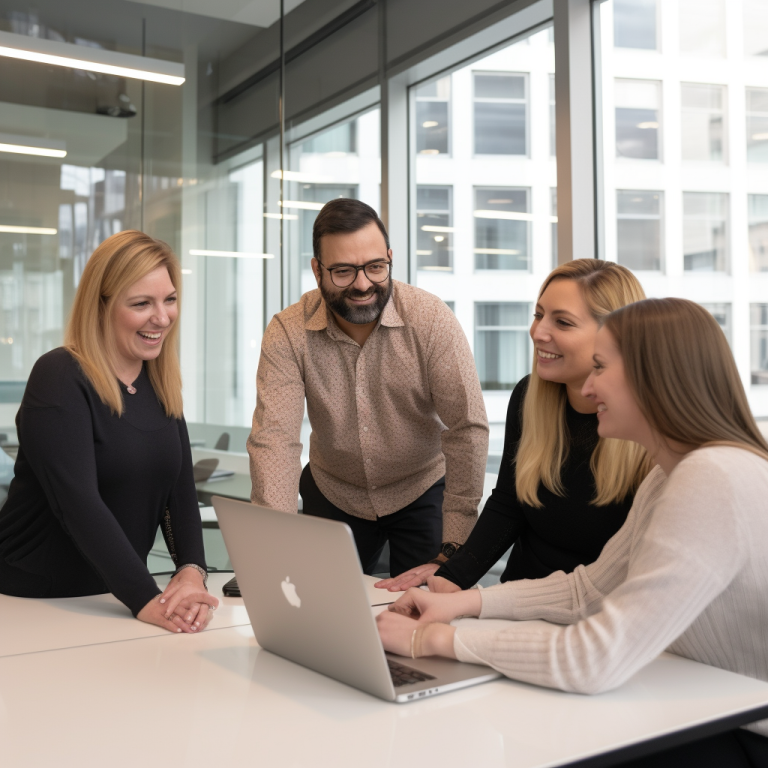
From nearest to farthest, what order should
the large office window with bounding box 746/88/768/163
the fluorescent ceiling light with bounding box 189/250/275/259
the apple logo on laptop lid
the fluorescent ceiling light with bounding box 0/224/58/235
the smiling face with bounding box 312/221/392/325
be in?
the apple logo on laptop lid
the smiling face with bounding box 312/221/392/325
the large office window with bounding box 746/88/768/163
the fluorescent ceiling light with bounding box 0/224/58/235
the fluorescent ceiling light with bounding box 189/250/275/259

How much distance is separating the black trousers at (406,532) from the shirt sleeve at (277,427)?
33 centimetres

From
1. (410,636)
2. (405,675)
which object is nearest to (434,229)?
(410,636)

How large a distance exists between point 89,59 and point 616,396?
3.20 meters

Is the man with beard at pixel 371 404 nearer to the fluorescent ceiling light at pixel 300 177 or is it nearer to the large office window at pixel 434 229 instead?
the fluorescent ceiling light at pixel 300 177

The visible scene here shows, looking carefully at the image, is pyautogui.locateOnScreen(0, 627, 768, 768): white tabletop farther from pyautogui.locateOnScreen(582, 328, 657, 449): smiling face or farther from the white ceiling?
the white ceiling

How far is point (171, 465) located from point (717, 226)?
2.11m

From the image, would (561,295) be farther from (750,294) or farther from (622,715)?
(750,294)

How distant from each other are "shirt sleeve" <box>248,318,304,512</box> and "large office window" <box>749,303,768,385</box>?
62.1 inches

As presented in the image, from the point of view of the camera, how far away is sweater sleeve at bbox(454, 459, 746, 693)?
1.17 metres

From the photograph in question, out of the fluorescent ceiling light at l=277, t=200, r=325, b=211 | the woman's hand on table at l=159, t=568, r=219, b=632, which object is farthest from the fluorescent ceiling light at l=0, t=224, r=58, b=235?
the woman's hand on table at l=159, t=568, r=219, b=632

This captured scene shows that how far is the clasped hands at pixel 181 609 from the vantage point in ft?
5.20

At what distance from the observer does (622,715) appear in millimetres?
1123

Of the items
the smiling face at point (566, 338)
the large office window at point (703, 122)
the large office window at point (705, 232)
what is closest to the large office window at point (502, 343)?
the large office window at point (705, 232)

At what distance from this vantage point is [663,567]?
46.4 inches
